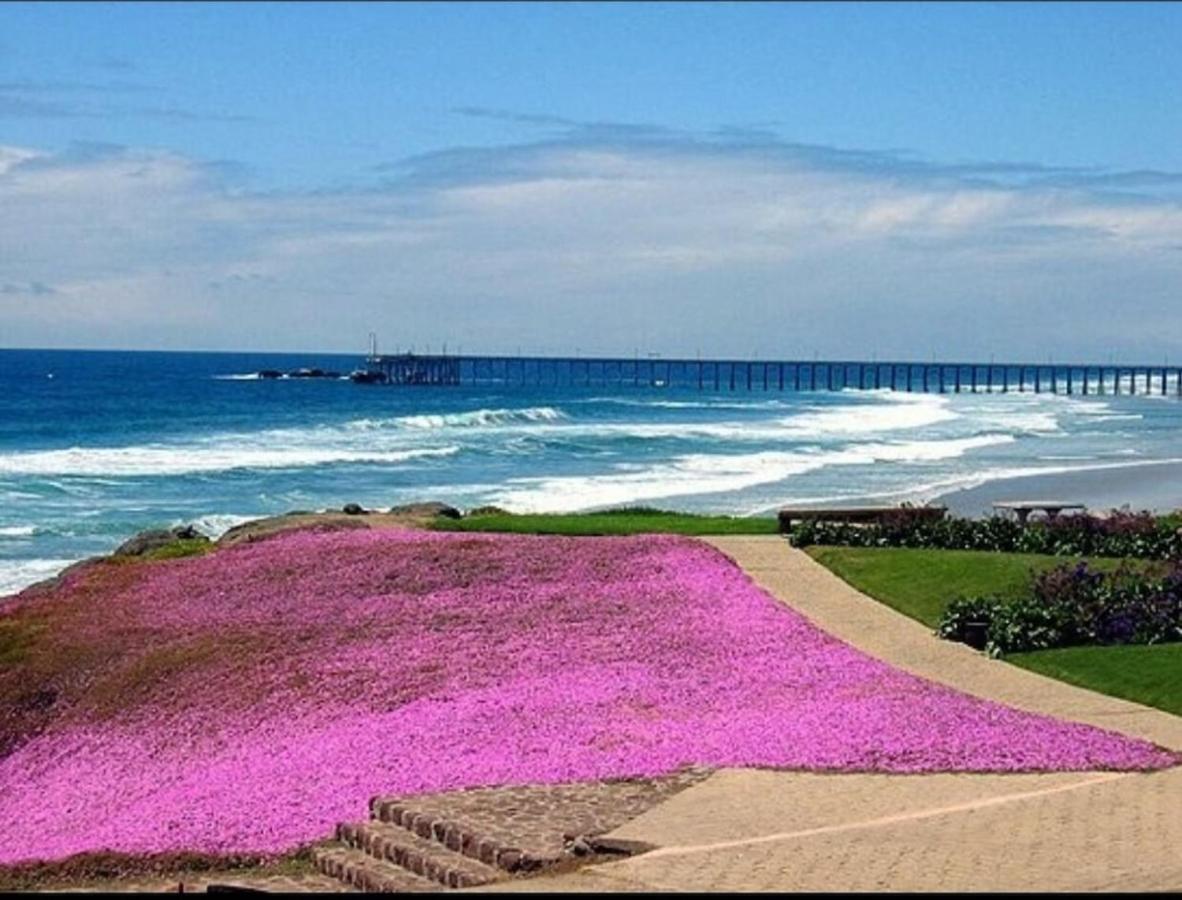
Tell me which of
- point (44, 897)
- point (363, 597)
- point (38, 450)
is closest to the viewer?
point (44, 897)

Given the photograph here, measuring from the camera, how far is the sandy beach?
4512 cm

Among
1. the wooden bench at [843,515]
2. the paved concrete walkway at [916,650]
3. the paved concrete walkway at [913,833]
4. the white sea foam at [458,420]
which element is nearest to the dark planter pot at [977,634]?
the paved concrete walkway at [916,650]

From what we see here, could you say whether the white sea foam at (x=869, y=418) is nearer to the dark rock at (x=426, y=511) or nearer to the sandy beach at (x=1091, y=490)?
the sandy beach at (x=1091, y=490)

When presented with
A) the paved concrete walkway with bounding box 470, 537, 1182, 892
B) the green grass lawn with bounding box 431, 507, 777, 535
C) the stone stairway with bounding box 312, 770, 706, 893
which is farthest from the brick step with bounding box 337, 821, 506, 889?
the green grass lawn with bounding box 431, 507, 777, 535

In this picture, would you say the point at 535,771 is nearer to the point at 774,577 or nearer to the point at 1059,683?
the point at 1059,683

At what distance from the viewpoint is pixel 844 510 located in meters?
30.5

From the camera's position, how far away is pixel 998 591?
23062 mm

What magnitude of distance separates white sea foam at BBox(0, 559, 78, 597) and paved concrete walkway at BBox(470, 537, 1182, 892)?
22.6 meters

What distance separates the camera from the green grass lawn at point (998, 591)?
62.3 ft

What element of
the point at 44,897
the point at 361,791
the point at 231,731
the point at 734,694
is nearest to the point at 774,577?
the point at 734,694

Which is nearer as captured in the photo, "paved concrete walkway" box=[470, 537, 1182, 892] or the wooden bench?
"paved concrete walkway" box=[470, 537, 1182, 892]

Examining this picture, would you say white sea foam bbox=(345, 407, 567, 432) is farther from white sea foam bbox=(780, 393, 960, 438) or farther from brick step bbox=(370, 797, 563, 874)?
brick step bbox=(370, 797, 563, 874)

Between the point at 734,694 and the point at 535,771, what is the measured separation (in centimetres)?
321

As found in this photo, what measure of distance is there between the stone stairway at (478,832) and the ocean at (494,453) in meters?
22.4
